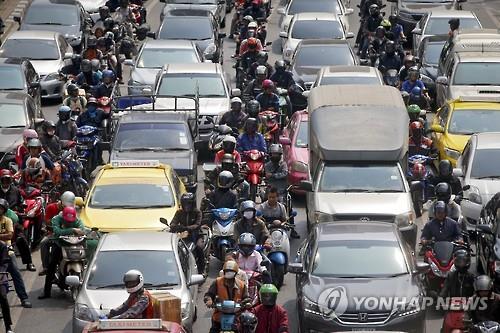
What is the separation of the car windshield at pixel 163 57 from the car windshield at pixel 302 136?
808 centimetres

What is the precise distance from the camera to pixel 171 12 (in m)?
46.1

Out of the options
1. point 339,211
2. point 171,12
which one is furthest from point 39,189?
point 171,12

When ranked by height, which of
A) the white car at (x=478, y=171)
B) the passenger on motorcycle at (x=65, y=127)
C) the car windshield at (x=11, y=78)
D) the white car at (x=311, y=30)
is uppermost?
the white car at (x=478, y=171)

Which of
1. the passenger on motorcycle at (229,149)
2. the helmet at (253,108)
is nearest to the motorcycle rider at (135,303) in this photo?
the passenger on motorcycle at (229,149)

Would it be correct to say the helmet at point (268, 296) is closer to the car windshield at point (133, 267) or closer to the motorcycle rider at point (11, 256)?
the car windshield at point (133, 267)

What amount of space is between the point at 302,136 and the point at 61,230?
7736mm

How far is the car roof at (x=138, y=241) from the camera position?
22828mm

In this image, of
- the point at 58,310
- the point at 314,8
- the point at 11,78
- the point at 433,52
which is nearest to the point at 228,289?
the point at 58,310

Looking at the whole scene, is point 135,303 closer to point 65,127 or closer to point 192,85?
point 65,127

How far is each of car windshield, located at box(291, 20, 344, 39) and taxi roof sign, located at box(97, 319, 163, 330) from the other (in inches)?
997

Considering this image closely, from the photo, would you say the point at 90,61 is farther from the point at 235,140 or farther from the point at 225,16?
the point at 225,16

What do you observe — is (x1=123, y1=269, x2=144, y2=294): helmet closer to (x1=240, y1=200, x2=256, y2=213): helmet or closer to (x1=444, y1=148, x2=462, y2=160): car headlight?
(x1=240, y1=200, x2=256, y2=213): helmet

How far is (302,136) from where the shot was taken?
31.8 m

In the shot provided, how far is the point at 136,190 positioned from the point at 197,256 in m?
1.92
